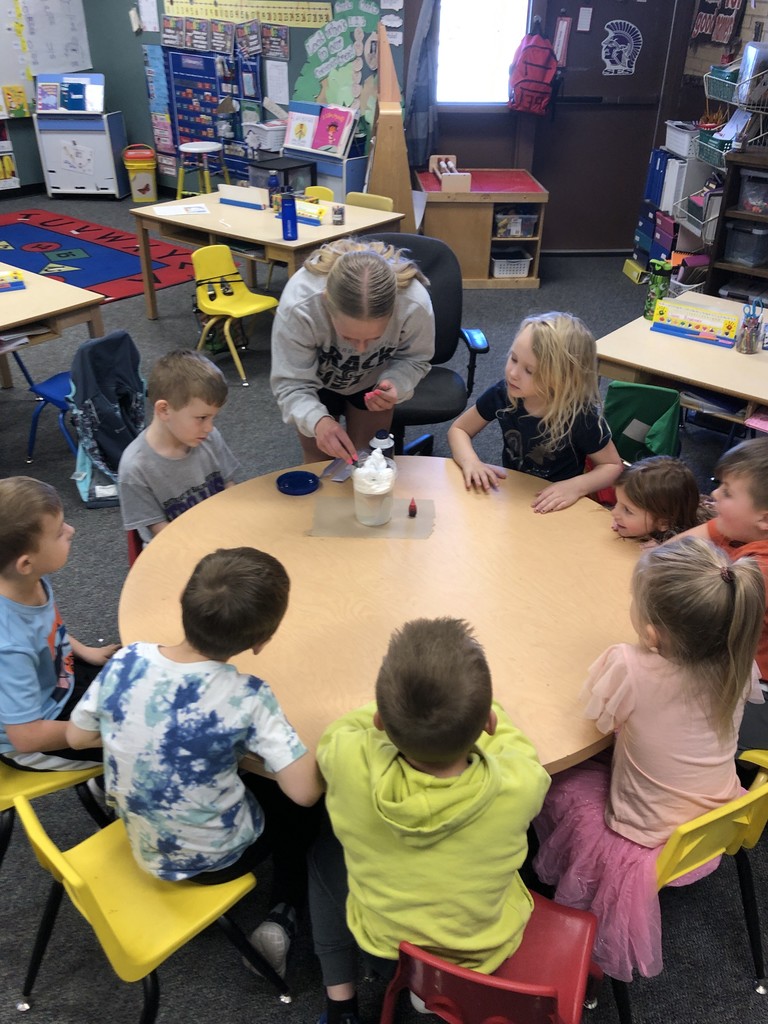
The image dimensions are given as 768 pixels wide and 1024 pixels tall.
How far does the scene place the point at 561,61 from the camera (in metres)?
5.75

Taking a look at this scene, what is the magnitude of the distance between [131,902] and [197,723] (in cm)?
38

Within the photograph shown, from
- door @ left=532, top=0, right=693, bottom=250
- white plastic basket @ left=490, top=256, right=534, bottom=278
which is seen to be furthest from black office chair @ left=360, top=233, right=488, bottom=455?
door @ left=532, top=0, right=693, bottom=250

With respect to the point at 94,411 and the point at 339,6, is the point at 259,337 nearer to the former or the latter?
the point at 94,411

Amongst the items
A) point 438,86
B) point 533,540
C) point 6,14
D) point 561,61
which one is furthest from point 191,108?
point 533,540

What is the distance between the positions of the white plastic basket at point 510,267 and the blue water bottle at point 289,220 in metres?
1.86

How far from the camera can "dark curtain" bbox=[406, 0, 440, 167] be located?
5.62m

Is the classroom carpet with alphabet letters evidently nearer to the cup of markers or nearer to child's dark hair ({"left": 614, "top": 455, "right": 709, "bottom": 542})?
the cup of markers

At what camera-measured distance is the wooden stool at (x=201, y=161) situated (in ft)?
21.5

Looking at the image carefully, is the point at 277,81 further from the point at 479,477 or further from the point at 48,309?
the point at 479,477

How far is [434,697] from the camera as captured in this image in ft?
3.72

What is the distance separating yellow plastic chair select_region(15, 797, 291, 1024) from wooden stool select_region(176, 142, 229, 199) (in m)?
6.12

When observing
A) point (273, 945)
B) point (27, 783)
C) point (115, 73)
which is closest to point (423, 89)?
point (115, 73)

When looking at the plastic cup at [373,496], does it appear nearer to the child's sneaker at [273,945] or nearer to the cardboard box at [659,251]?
the child's sneaker at [273,945]

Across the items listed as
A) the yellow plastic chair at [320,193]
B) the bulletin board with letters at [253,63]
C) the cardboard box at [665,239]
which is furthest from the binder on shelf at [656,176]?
the yellow plastic chair at [320,193]
